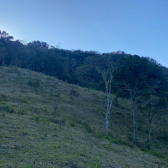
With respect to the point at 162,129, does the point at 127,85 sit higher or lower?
higher

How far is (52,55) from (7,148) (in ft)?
130

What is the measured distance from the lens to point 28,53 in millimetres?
43594

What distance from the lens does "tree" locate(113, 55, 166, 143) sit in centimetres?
1558

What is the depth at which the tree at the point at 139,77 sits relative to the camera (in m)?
15.6

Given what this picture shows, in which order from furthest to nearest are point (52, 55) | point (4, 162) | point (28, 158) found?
point (52, 55) < point (28, 158) < point (4, 162)

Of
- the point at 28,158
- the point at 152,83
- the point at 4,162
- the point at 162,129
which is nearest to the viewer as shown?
the point at 4,162

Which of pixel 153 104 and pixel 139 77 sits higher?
pixel 139 77

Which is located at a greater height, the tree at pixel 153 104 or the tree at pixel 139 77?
the tree at pixel 139 77

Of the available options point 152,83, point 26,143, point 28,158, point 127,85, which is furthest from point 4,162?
point 152,83

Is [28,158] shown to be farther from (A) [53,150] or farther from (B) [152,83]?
(B) [152,83]

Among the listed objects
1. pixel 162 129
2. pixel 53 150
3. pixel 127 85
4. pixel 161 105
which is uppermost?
pixel 127 85

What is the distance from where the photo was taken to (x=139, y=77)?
1564cm

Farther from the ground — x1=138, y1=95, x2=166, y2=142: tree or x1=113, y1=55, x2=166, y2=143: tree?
x1=113, y1=55, x2=166, y2=143: tree

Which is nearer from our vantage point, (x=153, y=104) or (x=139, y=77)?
(x=139, y=77)
